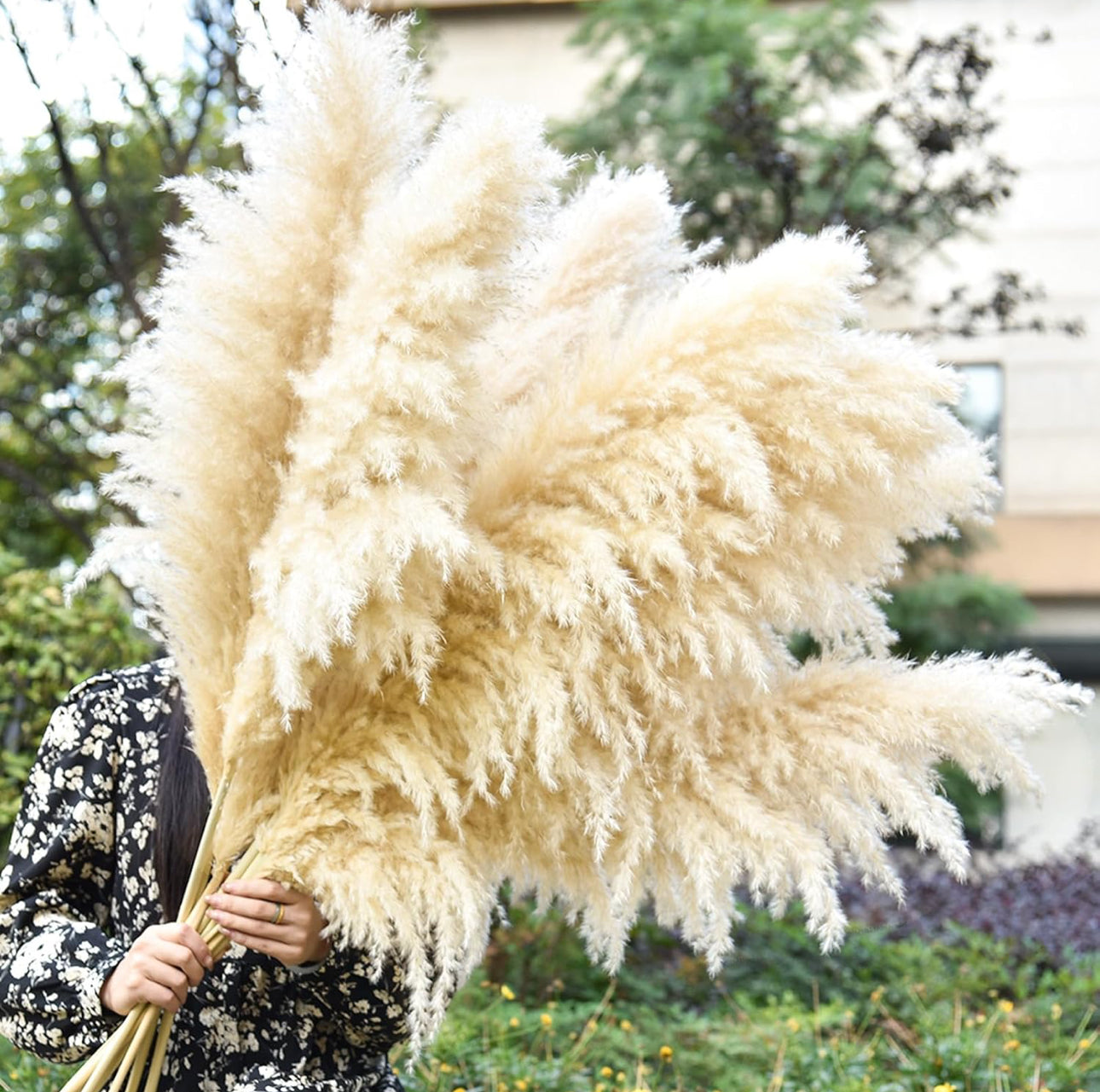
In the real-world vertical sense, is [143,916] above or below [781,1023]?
above

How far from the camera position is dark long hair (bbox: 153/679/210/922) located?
190cm

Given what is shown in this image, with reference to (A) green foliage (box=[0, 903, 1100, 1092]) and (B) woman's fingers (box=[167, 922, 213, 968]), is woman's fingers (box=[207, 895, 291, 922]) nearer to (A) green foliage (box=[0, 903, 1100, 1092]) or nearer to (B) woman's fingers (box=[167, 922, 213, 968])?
(B) woman's fingers (box=[167, 922, 213, 968])

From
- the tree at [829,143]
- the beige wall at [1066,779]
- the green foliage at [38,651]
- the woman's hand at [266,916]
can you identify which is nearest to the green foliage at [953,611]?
the tree at [829,143]

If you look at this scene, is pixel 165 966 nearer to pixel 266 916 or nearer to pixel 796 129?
pixel 266 916

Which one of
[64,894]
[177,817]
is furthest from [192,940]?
[64,894]

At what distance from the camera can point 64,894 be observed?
198cm

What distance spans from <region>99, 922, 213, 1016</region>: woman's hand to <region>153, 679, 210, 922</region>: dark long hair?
242mm

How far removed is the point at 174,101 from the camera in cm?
596

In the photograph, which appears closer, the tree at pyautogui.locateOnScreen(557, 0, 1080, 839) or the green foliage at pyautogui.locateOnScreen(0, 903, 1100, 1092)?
the green foliage at pyautogui.locateOnScreen(0, 903, 1100, 1092)

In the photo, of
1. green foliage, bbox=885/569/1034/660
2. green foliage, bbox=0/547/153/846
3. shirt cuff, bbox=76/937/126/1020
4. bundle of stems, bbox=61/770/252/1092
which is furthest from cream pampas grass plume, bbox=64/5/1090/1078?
green foliage, bbox=885/569/1034/660

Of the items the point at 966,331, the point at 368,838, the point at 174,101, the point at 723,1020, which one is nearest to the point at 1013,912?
the point at 723,1020

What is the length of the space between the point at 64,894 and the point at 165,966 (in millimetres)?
447

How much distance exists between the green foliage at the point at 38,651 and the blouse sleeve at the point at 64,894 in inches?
73.8

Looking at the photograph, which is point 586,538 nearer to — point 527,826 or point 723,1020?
point 527,826
